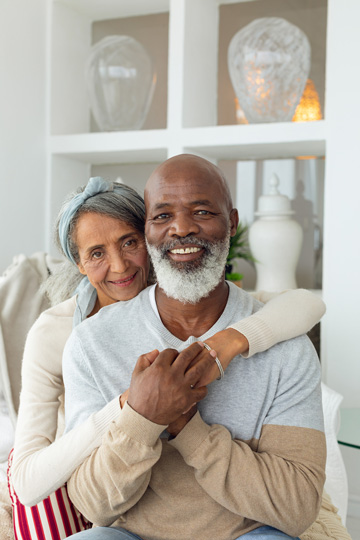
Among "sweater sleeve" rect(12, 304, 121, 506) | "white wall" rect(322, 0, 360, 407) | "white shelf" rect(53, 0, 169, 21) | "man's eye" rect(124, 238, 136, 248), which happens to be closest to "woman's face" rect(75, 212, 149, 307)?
"man's eye" rect(124, 238, 136, 248)

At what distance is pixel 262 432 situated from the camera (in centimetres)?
125

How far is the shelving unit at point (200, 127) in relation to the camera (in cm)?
231

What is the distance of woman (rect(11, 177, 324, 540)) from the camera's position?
4.04 feet

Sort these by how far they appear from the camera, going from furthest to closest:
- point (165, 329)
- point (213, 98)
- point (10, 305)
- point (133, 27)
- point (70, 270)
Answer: point (133, 27)
point (213, 98)
point (10, 305)
point (70, 270)
point (165, 329)

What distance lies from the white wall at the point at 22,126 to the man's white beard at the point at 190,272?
1.46 metres

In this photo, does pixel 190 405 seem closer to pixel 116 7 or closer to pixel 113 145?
pixel 113 145

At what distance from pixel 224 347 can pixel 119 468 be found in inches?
11.1

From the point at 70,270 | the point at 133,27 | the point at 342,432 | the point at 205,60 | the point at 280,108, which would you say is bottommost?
the point at 342,432

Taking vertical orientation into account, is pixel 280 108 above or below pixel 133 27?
below

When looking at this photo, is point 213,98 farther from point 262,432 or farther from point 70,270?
point 262,432

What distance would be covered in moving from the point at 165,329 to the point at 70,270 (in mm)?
446

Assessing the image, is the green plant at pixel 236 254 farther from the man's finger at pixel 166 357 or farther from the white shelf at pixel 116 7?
the man's finger at pixel 166 357

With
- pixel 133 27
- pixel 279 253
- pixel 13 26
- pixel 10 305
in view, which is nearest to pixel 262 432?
pixel 10 305

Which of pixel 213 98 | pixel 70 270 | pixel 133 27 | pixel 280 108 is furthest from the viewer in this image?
pixel 133 27
